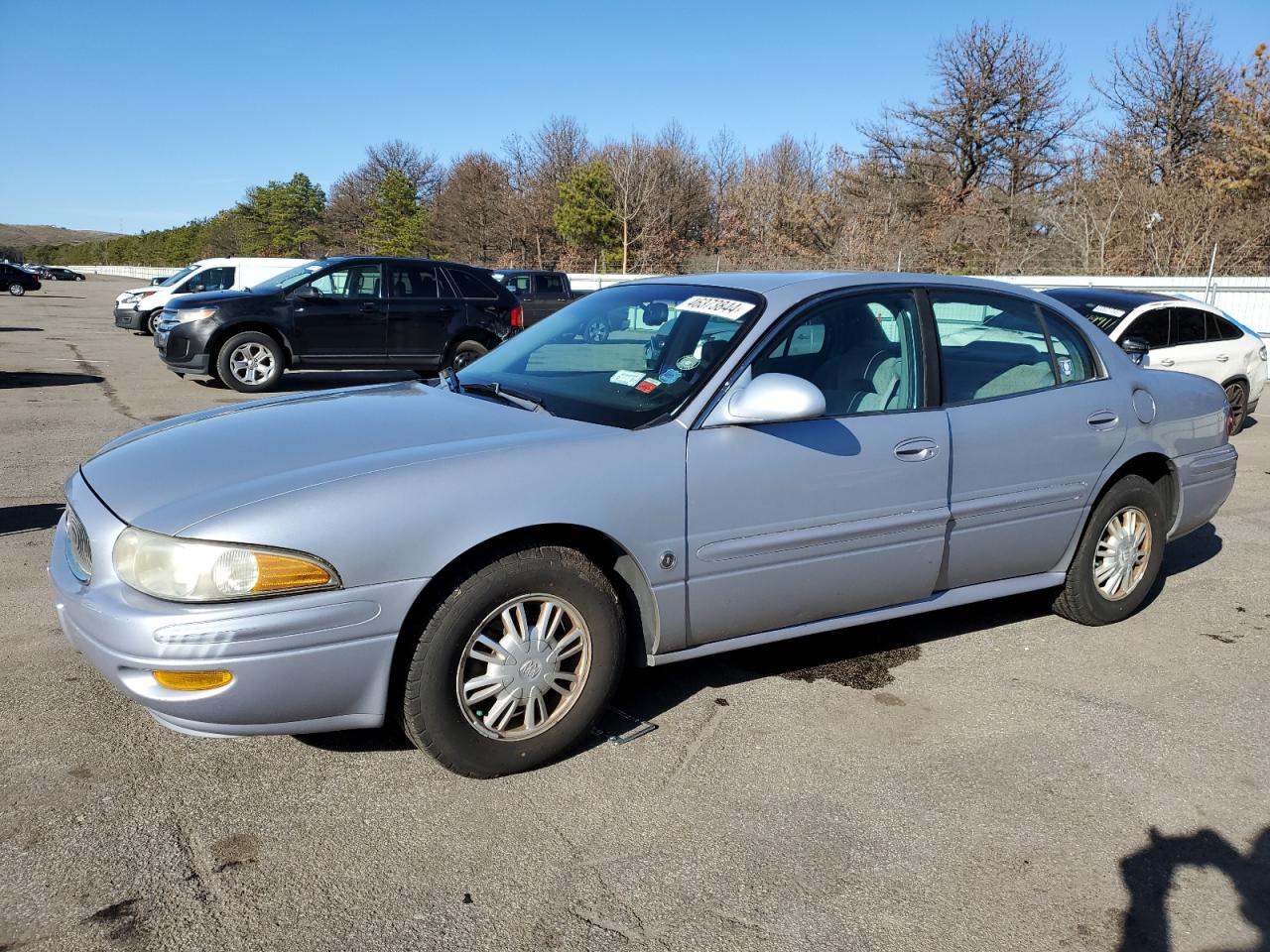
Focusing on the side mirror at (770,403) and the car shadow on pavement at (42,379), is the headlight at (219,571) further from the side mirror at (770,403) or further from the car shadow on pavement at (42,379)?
the car shadow on pavement at (42,379)

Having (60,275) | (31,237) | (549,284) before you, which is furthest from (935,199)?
(31,237)

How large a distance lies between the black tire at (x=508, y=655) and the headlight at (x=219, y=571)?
14.2 inches

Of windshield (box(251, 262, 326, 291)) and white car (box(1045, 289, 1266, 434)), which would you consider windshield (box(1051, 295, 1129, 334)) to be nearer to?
white car (box(1045, 289, 1266, 434))

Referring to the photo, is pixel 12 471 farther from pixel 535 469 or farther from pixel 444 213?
pixel 444 213

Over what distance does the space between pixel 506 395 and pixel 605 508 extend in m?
0.85

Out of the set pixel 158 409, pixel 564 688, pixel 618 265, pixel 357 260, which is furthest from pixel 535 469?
pixel 618 265

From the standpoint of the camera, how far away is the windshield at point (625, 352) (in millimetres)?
3611

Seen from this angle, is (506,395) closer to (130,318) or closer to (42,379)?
(42,379)

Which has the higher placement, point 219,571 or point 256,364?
point 219,571

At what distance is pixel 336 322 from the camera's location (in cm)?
1257

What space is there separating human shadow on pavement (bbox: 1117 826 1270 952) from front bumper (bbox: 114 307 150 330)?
22.7m

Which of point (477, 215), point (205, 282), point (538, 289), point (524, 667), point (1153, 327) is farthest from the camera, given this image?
point (477, 215)

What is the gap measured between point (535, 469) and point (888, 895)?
1548 millimetres

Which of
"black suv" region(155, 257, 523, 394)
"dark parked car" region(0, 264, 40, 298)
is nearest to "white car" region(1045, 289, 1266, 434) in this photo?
"black suv" region(155, 257, 523, 394)
